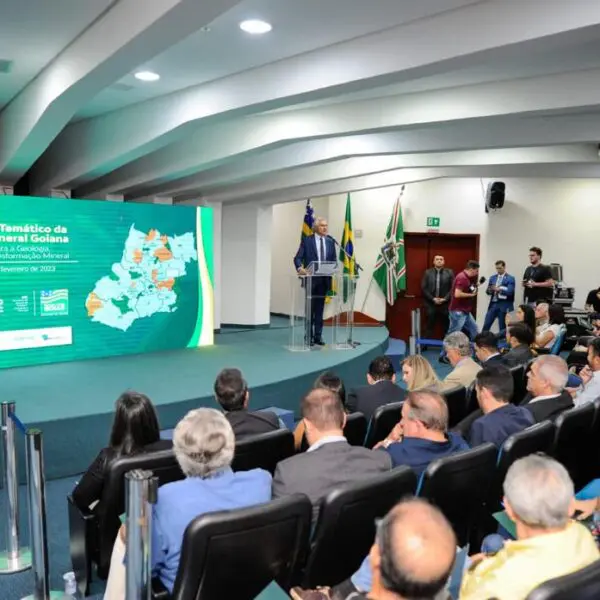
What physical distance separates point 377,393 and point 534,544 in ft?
7.49

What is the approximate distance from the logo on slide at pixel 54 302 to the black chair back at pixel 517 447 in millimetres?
5579

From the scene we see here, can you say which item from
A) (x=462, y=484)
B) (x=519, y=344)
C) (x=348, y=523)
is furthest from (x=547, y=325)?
(x=348, y=523)

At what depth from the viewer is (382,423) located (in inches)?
141

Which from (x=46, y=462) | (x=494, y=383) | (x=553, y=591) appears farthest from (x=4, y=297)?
(x=553, y=591)

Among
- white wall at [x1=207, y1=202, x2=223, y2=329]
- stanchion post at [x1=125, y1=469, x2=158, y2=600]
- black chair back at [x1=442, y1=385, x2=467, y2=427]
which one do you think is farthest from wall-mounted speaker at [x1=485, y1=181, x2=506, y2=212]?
stanchion post at [x1=125, y1=469, x2=158, y2=600]

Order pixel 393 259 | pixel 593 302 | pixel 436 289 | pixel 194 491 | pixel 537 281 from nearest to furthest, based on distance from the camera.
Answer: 1. pixel 194 491
2. pixel 593 302
3. pixel 537 281
4. pixel 436 289
5. pixel 393 259

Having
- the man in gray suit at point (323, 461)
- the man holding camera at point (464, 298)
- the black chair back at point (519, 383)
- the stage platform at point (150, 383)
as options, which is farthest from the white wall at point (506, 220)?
the man in gray suit at point (323, 461)

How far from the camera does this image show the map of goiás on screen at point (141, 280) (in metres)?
7.73

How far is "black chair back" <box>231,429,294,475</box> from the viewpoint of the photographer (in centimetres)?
298

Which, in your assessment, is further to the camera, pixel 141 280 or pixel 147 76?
pixel 141 280

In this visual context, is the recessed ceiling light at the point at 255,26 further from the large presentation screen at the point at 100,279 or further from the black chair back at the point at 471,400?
the large presentation screen at the point at 100,279

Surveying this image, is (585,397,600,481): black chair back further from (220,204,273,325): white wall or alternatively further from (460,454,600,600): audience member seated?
(220,204,273,325): white wall

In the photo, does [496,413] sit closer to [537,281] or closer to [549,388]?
[549,388]

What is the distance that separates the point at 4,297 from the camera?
689cm
